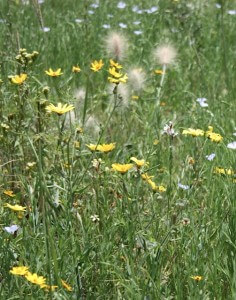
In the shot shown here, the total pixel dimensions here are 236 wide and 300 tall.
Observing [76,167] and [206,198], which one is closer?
[206,198]

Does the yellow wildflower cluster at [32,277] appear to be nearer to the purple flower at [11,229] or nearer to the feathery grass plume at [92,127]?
the purple flower at [11,229]

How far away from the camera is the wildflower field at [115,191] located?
2.02 meters

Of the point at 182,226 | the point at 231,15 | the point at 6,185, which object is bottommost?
the point at 231,15

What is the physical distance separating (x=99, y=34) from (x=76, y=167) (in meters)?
2.07

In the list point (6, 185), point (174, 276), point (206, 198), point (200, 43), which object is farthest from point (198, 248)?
point (200, 43)

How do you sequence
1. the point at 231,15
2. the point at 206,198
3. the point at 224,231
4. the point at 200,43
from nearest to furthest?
the point at 224,231
the point at 206,198
the point at 200,43
the point at 231,15

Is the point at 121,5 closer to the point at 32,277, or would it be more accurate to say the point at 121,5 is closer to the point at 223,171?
the point at 223,171

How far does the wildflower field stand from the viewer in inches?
79.4

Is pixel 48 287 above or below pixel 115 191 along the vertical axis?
above

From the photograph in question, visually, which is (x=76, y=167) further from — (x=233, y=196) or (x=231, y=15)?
(x=231, y=15)

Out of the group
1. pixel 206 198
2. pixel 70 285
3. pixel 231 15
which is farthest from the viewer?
pixel 231 15

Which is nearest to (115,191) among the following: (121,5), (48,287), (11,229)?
(11,229)

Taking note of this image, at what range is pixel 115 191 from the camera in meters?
2.54

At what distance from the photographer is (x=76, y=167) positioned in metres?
2.93
